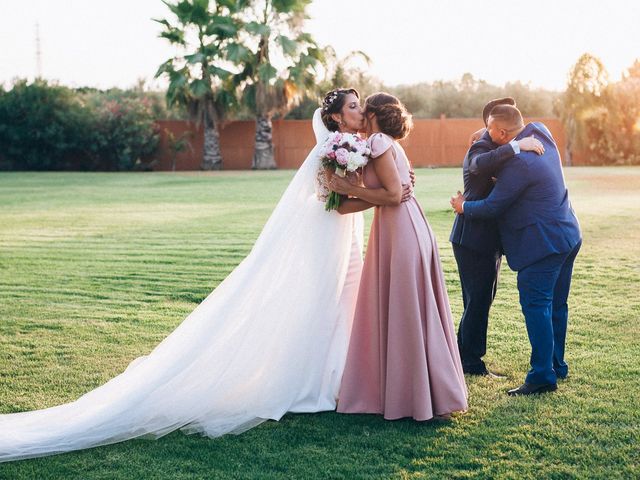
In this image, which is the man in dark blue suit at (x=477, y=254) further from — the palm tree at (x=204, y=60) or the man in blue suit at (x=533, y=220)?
the palm tree at (x=204, y=60)

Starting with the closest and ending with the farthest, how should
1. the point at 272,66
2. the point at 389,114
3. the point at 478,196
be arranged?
the point at 389,114 < the point at 478,196 < the point at 272,66

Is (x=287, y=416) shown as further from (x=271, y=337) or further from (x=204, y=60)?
(x=204, y=60)

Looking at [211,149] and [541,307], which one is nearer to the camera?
[541,307]

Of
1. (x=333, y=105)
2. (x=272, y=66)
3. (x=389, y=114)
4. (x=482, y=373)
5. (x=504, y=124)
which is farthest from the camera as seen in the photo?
(x=272, y=66)

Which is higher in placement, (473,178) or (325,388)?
(473,178)

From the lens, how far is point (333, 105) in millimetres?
4723

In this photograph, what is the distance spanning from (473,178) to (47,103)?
3355cm

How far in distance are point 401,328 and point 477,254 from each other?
109 cm

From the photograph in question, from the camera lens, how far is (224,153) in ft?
117

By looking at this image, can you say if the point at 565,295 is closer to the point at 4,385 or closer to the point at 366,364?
the point at 366,364

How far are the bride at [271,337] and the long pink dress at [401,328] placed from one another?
217mm

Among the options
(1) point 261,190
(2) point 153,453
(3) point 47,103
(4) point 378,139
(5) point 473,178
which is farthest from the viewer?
(3) point 47,103

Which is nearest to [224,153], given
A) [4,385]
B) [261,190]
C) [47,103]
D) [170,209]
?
[47,103]

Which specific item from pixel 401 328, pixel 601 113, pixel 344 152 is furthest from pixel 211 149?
pixel 401 328
